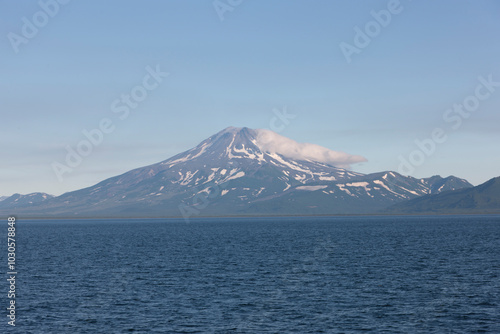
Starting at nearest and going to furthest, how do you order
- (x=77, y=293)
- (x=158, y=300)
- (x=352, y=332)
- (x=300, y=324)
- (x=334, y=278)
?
(x=352, y=332) → (x=300, y=324) → (x=158, y=300) → (x=77, y=293) → (x=334, y=278)

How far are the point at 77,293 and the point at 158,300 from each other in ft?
40.4

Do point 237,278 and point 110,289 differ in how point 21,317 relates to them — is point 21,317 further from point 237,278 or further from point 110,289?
point 237,278

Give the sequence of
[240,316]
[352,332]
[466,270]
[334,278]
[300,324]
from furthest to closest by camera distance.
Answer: [466,270], [334,278], [240,316], [300,324], [352,332]

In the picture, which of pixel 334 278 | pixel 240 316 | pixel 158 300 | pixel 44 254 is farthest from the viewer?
pixel 44 254

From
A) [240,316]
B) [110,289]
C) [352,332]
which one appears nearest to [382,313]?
[352,332]

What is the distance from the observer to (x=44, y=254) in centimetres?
12725

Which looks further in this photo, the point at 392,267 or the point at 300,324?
the point at 392,267

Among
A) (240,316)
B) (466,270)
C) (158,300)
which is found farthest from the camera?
(466,270)

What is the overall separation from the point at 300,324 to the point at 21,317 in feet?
92.3

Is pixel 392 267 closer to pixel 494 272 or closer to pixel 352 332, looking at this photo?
pixel 494 272

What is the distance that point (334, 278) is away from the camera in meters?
81.9

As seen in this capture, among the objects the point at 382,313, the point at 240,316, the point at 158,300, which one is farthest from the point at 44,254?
the point at 382,313

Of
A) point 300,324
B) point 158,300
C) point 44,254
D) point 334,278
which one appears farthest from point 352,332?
point 44,254

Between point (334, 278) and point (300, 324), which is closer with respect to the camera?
point (300, 324)
